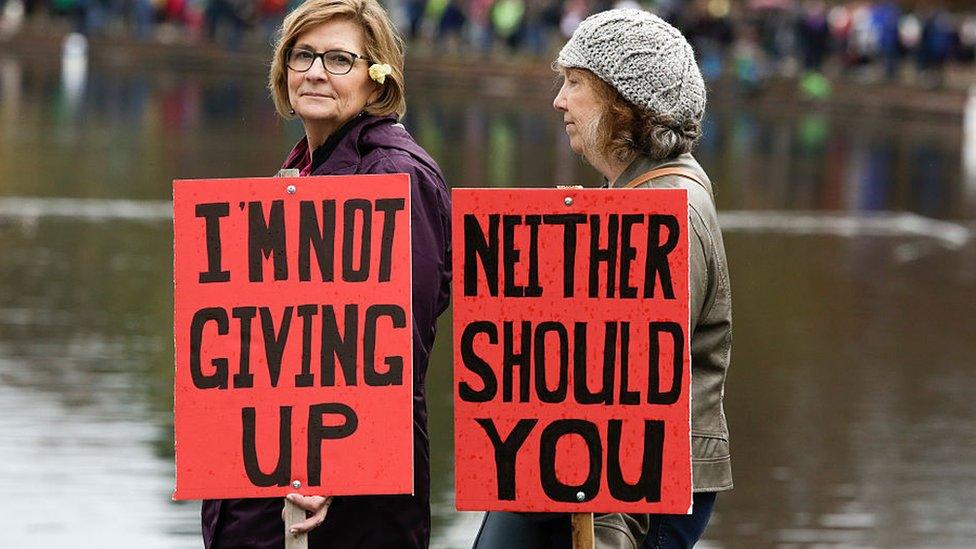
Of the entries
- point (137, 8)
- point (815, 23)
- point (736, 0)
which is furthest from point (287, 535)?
point (736, 0)

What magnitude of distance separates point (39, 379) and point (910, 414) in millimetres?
4015

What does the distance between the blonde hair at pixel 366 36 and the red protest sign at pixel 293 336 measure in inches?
13.6

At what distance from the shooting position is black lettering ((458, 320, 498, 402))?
11.5ft

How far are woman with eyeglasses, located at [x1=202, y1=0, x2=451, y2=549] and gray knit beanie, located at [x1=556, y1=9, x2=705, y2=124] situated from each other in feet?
1.40

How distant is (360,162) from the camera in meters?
3.69

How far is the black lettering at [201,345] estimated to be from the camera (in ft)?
11.6

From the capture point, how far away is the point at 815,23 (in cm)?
3609

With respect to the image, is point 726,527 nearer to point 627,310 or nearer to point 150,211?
point 627,310

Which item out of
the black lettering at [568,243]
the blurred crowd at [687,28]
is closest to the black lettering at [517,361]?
the black lettering at [568,243]

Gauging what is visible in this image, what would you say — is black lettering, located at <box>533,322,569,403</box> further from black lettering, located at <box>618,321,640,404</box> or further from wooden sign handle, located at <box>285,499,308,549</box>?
wooden sign handle, located at <box>285,499,308,549</box>

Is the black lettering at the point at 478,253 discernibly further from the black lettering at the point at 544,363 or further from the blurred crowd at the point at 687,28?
the blurred crowd at the point at 687,28

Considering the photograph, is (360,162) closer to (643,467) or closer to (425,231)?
(425,231)

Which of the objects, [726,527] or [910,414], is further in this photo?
[910,414]

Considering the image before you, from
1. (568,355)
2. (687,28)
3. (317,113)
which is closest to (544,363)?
(568,355)
